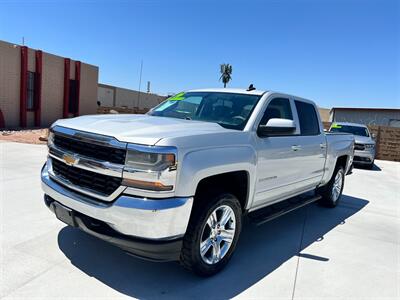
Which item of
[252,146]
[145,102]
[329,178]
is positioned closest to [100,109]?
[145,102]

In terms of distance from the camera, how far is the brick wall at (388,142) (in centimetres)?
1900

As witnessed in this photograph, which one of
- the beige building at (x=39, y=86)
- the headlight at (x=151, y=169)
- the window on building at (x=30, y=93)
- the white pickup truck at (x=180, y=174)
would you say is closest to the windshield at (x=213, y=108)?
the white pickup truck at (x=180, y=174)

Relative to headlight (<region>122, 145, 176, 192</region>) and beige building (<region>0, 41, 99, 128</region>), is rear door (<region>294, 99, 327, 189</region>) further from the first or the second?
beige building (<region>0, 41, 99, 128</region>)

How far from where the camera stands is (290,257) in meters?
4.25

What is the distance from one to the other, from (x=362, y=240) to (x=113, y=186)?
3891 millimetres

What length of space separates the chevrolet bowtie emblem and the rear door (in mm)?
2964

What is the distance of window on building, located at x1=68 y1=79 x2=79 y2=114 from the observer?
21.8 meters

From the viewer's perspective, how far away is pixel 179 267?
373 cm

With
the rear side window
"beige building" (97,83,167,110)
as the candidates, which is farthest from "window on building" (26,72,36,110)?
the rear side window

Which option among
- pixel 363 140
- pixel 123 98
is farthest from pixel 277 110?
pixel 123 98

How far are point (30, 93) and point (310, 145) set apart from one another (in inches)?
700

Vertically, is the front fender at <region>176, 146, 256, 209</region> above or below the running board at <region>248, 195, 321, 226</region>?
above

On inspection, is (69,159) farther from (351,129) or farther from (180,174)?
(351,129)

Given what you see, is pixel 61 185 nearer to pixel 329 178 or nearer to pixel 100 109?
pixel 329 178
